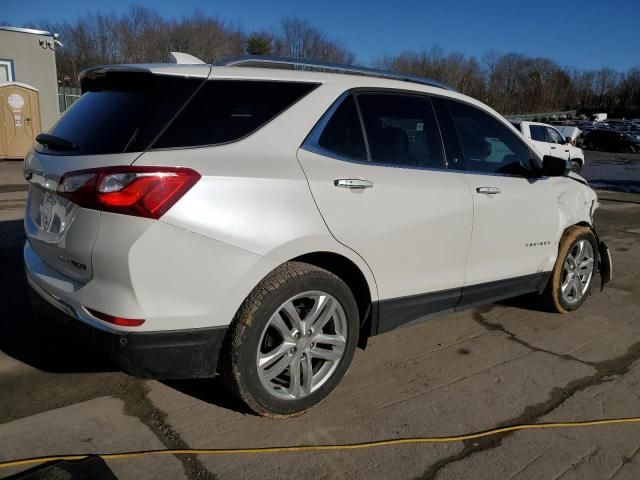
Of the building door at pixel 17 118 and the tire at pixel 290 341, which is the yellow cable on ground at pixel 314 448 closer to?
the tire at pixel 290 341

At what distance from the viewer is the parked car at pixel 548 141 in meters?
19.1

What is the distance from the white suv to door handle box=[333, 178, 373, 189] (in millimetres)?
12

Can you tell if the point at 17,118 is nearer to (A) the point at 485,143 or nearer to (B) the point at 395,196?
(A) the point at 485,143

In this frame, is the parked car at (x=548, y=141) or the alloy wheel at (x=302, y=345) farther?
the parked car at (x=548, y=141)

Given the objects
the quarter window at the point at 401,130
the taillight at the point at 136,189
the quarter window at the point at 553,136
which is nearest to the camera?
the taillight at the point at 136,189

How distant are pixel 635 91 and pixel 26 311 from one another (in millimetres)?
139668

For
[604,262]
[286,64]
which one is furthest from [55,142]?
[604,262]

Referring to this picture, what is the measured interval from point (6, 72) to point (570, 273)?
725 inches

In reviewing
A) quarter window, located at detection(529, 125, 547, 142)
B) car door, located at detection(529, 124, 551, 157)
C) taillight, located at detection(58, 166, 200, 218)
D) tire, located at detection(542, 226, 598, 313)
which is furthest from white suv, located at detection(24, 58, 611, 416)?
quarter window, located at detection(529, 125, 547, 142)

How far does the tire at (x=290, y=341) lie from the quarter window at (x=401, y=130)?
2.87 ft

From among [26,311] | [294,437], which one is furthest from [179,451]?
[26,311]

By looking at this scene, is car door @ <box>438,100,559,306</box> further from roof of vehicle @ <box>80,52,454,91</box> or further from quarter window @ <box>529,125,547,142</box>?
quarter window @ <box>529,125,547,142</box>

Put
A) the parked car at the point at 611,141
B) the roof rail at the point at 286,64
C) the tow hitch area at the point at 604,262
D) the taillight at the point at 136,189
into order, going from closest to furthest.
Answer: the taillight at the point at 136,189 → the roof rail at the point at 286,64 → the tow hitch area at the point at 604,262 → the parked car at the point at 611,141

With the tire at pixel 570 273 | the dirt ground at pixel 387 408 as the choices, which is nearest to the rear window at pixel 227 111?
the dirt ground at pixel 387 408
